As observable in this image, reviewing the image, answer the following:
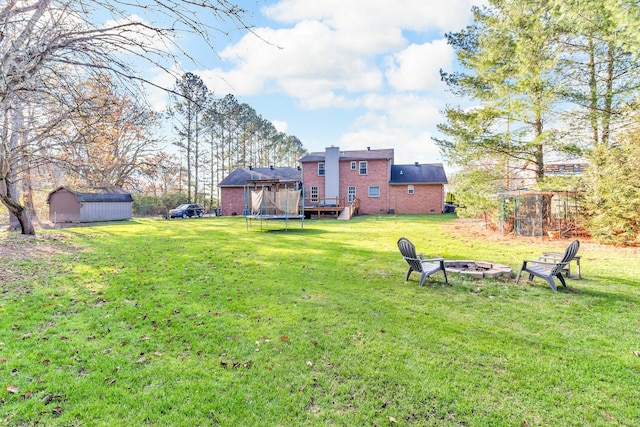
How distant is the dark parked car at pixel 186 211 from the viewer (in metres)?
27.9

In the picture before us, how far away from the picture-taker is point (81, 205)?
22625mm

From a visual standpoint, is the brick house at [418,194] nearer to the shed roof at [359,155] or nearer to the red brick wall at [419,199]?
the red brick wall at [419,199]

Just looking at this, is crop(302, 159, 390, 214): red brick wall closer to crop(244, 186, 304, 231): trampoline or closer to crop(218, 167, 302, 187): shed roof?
crop(218, 167, 302, 187): shed roof

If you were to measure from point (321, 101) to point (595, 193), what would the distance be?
689 inches

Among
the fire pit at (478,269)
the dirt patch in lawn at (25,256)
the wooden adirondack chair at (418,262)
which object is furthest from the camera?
the fire pit at (478,269)

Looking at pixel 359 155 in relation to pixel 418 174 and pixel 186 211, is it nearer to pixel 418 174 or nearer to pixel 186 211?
pixel 418 174

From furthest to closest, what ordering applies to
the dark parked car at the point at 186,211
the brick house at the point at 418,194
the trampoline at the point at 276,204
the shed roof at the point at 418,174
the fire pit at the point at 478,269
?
1. the shed roof at the point at 418,174
2. the brick house at the point at 418,194
3. the dark parked car at the point at 186,211
4. the trampoline at the point at 276,204
5. the fire pit at the point at 478,269

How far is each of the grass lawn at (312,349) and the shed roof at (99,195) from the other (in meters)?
19.2

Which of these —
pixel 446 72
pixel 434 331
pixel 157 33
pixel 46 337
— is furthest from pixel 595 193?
pixel 46 337

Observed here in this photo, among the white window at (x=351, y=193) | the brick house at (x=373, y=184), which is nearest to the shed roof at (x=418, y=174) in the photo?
the brick house at (x=373, y=184)

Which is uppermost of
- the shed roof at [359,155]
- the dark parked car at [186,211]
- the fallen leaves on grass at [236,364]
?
the shed roof at [359,155]

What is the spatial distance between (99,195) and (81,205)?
1.66 m

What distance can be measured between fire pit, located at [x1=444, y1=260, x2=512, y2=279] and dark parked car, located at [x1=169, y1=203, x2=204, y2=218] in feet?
85.2

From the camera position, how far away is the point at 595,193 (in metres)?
11.5
